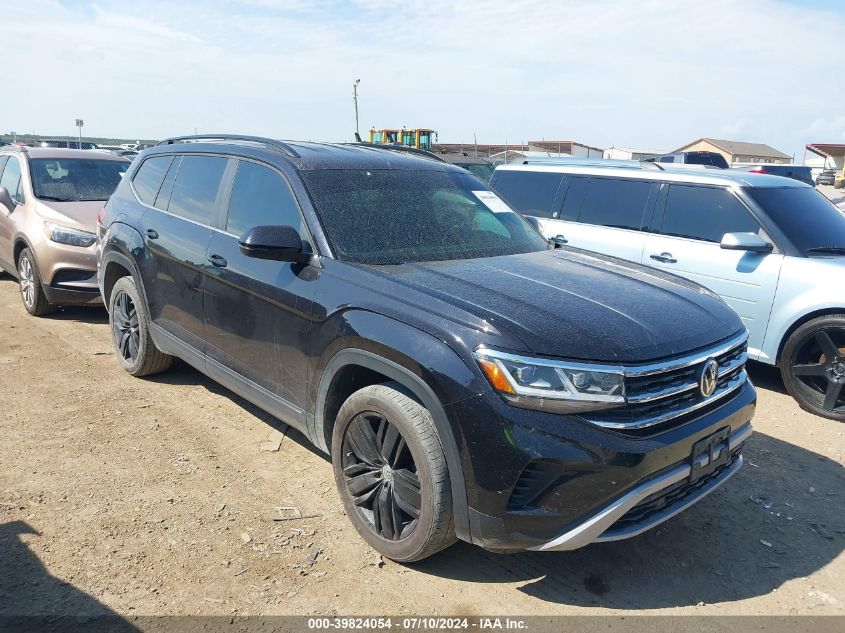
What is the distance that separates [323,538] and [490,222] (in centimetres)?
211

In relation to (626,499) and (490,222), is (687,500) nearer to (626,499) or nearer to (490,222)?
(626,499)

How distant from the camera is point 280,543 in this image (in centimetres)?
321

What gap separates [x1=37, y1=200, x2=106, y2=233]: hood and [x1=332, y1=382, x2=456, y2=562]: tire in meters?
5.15

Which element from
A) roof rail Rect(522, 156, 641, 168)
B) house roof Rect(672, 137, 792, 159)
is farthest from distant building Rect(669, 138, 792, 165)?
roof rail Rect(522, 156, 641, 168)

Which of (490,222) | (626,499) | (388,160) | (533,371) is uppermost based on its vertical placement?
(388,160)

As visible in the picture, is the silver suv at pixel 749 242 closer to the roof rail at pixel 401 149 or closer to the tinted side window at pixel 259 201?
the roof rail at pixel 401 149

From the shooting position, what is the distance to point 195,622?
105 inches

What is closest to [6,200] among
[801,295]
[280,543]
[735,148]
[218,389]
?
[218,389]

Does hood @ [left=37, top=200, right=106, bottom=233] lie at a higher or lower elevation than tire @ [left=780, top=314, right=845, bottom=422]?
higher

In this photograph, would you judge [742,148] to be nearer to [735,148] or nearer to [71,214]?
[735,148]

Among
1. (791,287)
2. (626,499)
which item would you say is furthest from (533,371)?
(791,287)

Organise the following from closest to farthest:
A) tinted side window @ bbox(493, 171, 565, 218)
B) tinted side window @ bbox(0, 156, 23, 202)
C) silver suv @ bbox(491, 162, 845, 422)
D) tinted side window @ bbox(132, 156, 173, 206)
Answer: tinted side window @ bbox(132, 156, 173, 206) → silver suv @ bbox(491, 162, 845, 422) → tinted side window @ bbox(493, 171, 565, 218) → tinted side window @ bbox(0, 156, 23, 202)

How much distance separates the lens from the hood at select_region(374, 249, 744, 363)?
2652mm

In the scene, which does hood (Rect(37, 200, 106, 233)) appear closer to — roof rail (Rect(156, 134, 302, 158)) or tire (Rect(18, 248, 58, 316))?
tire (Rect(18, 248, 58, 316))
